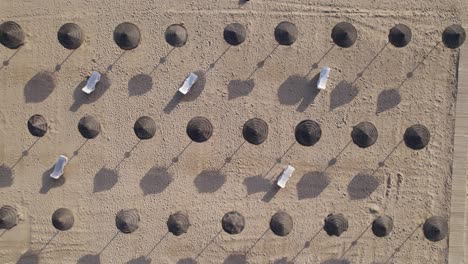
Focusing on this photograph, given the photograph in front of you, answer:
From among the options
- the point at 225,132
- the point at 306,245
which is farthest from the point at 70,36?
the point at 306,245

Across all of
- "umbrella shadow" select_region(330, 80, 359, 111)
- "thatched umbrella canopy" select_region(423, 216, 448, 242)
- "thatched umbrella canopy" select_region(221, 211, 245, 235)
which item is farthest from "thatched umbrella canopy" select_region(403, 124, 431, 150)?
"thatched umbrella canopy" select_region(221, 211, 245, 235)

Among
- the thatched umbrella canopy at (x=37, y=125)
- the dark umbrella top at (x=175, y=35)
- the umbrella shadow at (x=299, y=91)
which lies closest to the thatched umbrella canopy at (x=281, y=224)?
the umbrella shadow at (x=299, y=91)

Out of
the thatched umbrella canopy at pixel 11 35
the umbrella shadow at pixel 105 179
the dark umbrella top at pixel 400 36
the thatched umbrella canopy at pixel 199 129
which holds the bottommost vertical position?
the umbrella shadow at pixel 105 179

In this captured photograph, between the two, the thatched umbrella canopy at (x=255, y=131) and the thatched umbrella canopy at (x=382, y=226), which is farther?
the thatched umbrella canopy at (x=382, y=226)

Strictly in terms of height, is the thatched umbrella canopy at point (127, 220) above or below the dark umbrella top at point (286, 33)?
below

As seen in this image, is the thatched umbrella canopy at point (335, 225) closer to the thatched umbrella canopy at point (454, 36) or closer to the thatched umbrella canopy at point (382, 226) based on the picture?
the thatched umbrella canopy at point (382, 226)

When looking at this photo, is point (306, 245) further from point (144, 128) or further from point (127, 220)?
point (144, 128)
